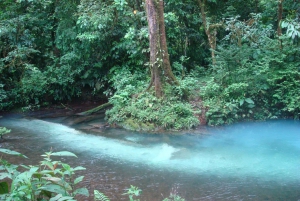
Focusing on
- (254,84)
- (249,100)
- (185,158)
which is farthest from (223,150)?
(254,84)

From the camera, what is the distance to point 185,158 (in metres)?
5.96

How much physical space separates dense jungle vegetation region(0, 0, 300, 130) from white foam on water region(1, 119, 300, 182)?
693mm

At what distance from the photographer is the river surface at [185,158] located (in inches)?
182

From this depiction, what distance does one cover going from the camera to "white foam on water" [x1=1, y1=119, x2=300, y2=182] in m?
5.35

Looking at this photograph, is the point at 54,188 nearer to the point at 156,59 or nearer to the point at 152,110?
the point at 152,110

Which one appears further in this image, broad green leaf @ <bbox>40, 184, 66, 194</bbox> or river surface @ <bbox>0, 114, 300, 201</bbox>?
river surface @ <bbox>0, 114, 300, 201</bbox>

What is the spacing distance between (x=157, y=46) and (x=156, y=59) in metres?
0.37

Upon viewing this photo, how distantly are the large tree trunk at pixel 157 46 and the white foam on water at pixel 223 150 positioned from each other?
1.96 meters

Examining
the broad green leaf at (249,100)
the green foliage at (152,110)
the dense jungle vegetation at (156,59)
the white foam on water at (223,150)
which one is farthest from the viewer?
the dense jungle vegetation at (156,59)

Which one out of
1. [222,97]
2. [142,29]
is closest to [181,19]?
[142,29]

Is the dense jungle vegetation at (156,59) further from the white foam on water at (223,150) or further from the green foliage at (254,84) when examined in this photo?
the white foam on water at (223,150)

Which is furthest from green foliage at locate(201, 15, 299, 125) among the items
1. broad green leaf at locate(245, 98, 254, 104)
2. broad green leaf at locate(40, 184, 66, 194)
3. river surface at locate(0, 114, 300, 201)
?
broad green leaf at locate(40, 184, 66, 194)

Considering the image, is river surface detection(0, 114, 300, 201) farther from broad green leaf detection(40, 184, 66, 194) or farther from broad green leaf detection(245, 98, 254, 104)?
broad green leaf detection(40, 184, 66, 194)

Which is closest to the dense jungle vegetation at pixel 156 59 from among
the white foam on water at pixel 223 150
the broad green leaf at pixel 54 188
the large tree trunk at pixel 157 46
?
the large tree trunk at pixel 157 46
